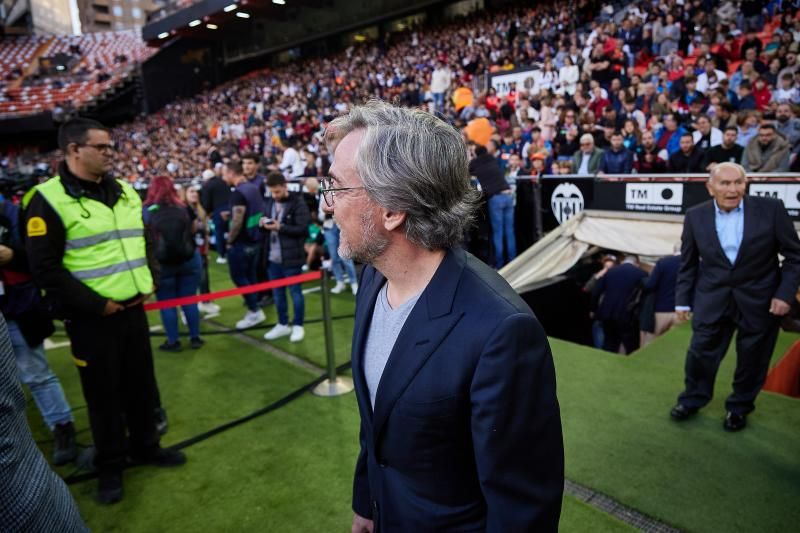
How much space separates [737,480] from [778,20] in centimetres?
1064

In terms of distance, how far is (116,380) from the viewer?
281 cm

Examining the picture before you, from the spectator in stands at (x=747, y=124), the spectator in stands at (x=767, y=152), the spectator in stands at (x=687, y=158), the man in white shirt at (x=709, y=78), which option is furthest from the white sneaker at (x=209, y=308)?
the man in white shirt at (x=709, y=78)

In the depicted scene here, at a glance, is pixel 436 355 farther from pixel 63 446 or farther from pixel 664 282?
pixel 664 282

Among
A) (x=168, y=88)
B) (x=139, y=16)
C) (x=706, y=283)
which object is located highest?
(x=139, y=16)

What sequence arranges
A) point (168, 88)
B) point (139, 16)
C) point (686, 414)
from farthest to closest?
1. point (139, 16)
2. point (168, 88)
3. point (686, 414)

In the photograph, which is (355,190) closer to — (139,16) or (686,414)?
(686,414)

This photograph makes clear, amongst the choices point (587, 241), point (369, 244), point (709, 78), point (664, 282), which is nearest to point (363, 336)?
point (369, 244)

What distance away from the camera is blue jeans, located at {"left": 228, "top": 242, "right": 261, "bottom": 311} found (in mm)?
5824

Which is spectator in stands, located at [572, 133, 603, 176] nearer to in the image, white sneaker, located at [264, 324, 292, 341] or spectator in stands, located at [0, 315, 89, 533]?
white sneaker, located at [264, 324, 292, 341]

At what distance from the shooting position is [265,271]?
616cm

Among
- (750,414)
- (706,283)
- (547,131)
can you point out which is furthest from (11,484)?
(547,131)

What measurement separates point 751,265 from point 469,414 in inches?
109

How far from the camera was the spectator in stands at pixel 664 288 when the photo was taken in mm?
4938

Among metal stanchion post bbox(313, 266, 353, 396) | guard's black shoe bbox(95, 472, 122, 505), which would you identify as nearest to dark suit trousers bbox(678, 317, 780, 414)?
metal stanchion post bbox(313, 266, 353, 396)
